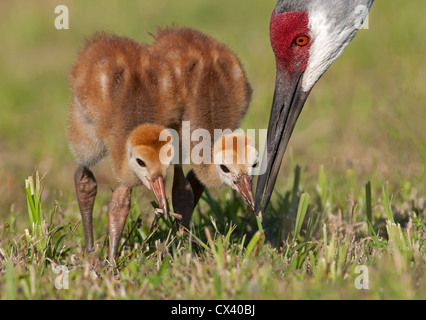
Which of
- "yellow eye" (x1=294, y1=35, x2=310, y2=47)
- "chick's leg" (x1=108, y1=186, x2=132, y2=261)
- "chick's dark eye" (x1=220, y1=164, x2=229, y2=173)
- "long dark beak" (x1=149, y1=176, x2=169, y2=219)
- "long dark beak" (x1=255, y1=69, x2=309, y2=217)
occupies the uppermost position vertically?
"yellow eye" (x1=294, y1=35, x2=310, y2=47)

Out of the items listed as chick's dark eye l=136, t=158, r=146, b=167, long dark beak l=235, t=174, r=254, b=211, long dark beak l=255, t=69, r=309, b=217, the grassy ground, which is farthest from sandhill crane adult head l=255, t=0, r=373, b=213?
chick's dark eye l=136, t=158, r=146, b=167

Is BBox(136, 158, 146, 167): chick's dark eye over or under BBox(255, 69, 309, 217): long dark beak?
under

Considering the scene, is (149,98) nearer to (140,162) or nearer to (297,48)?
(140,162)

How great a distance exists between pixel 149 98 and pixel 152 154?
0.39m

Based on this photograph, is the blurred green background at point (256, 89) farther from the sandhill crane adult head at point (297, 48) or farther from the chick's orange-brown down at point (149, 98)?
the sandhill crane adult head at point (297, 48)

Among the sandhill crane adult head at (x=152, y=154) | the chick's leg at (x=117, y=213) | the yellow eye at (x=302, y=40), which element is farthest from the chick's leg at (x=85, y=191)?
the yellow eye at (x=302, y=40)

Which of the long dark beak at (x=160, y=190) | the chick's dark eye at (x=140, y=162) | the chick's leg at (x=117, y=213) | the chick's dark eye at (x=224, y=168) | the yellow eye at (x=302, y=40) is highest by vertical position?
the yellow eye at (x=302, y=40)

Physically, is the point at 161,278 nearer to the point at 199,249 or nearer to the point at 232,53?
the point at 199,249

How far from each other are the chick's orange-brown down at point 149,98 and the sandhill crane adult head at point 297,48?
10.0 inches

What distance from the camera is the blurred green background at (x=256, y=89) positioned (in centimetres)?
578

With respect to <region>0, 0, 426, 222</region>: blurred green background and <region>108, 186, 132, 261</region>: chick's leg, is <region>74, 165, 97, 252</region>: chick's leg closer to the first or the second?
<region>108, 186, 132, 261</region>: chick's leg

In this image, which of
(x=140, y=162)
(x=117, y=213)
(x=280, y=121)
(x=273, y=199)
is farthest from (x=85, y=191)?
(x=273, y=199)

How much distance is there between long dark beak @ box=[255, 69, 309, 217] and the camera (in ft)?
13.1

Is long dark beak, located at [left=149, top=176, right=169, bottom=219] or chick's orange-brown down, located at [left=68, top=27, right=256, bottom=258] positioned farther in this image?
chick's orange-brown down, located at [left=68, top=27, right=256, bottom=258]
